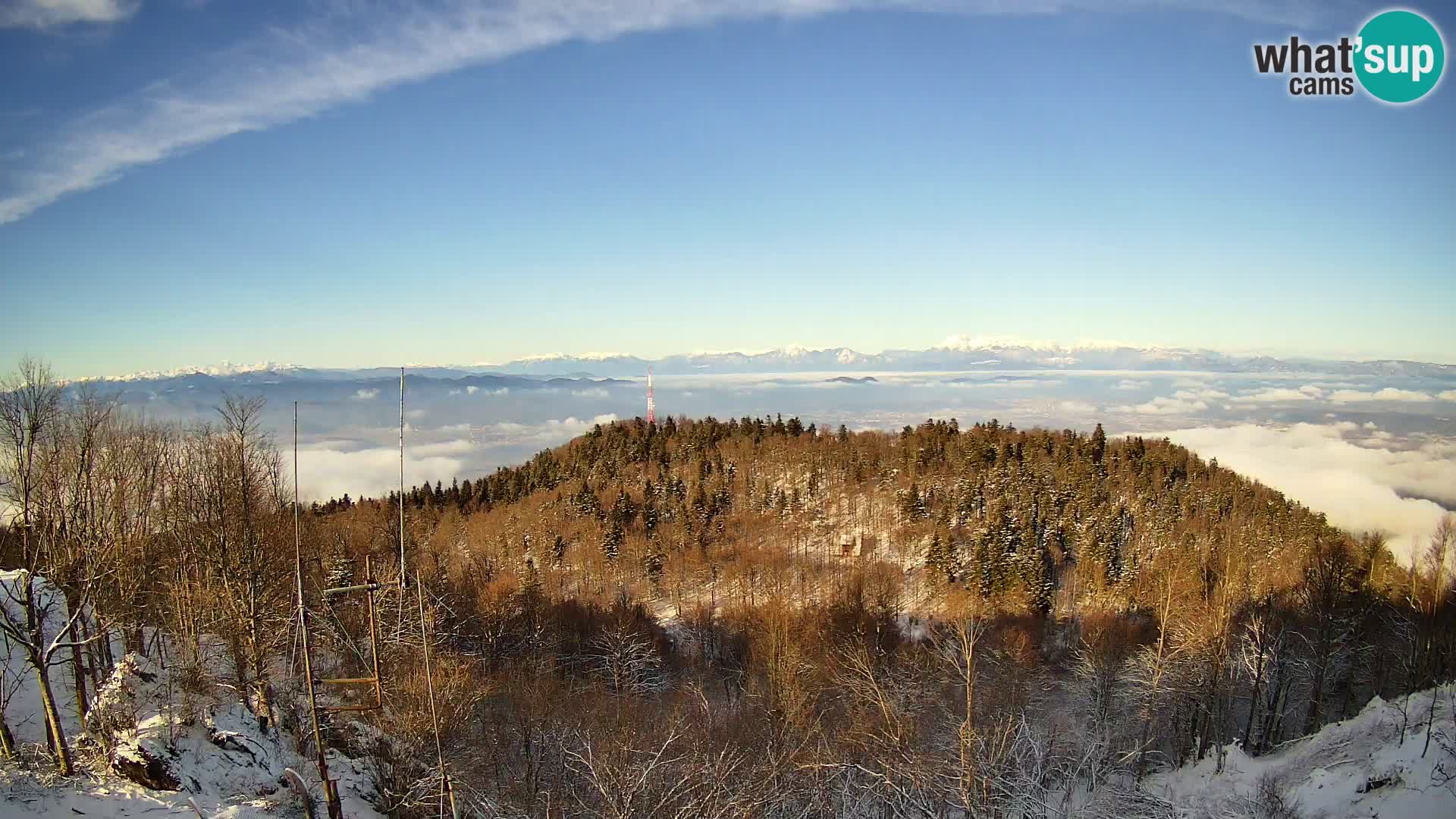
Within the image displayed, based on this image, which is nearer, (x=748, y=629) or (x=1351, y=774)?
(x=1351, y=774)

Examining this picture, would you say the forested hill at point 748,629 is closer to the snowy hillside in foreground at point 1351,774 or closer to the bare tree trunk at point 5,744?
the snowy hillside in foreground at point 1351,774

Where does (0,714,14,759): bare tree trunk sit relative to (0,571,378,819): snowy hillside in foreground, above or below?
above

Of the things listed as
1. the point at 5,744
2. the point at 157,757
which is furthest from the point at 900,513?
the point at 5,744

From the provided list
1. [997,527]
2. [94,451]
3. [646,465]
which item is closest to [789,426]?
[646,465]

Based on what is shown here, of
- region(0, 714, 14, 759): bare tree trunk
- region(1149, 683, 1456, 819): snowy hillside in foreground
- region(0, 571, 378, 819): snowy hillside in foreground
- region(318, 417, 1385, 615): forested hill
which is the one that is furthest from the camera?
region(318, 417, 1385, 615): forested hill

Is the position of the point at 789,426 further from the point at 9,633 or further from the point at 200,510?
the point at 9,633

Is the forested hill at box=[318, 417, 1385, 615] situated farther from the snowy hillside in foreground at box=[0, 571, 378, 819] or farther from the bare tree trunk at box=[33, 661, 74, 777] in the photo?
the bare tree trunk at box=[33, 661, 74, 777]

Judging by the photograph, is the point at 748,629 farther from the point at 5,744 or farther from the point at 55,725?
the point at 5,744

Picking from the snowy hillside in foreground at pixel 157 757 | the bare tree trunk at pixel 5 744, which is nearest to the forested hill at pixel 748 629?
the snowy hillside in foreground at pixel 157 757

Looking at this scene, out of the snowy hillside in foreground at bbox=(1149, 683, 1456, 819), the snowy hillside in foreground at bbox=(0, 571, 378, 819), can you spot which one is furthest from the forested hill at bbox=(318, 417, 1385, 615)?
the snowy hillside in foreground at bbox=(0, 571, 378, 819)
